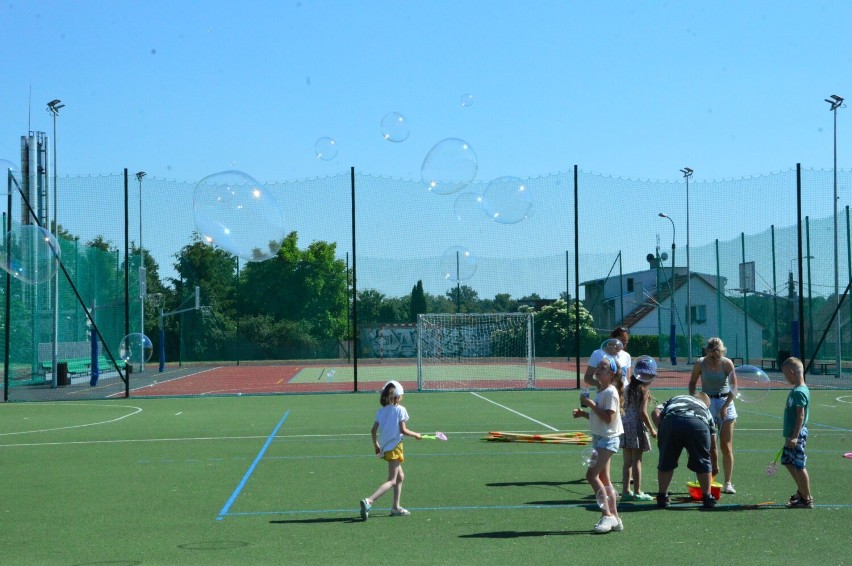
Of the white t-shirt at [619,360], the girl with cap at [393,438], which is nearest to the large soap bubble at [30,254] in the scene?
the girl with cap at [393,438]

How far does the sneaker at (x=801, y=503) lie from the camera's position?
1005 cm

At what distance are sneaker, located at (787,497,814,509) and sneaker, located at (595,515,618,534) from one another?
232 centimetres

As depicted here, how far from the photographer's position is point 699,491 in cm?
1073

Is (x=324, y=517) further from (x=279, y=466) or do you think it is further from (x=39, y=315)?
(x=39, y=315)

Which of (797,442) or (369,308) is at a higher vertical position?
(369,308)

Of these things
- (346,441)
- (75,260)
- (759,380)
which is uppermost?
(75,260)

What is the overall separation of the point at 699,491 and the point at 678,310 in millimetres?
51921

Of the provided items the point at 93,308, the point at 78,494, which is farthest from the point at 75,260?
the point at 78,494

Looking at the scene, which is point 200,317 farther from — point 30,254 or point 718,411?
point 718,411

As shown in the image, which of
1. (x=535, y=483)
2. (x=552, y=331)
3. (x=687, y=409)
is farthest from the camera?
(x=552, y=331)

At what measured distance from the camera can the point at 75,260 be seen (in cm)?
4284

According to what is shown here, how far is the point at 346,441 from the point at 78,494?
20.0 feet

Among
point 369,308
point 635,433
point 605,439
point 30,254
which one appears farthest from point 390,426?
point 369,308

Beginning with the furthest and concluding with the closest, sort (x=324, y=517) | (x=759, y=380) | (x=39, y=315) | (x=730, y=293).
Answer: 1. (x=730, y=293)
2. (x=39, y=315)
3. (x=759, y=380)
4. (x=324, y=517)
